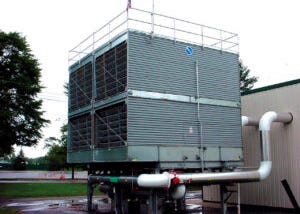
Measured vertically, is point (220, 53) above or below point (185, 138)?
above

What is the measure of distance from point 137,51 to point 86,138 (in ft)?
16.4

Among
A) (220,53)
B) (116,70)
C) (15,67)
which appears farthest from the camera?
(15,67)

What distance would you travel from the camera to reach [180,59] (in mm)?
16000

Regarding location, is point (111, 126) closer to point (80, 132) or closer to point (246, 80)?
point (80, 132)

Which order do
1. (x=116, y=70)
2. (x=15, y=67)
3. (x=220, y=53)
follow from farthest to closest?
(x=15, y=67)
(x=220, y=53)
(x=116, y=70)

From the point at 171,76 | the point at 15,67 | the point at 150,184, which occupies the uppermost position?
the point at 15,67

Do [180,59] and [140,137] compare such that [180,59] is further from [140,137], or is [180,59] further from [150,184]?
[150,184]

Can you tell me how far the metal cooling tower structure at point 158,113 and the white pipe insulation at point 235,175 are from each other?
0.15 ft

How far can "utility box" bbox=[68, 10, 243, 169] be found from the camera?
14711 millimetres

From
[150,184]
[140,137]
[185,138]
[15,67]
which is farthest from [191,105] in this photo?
[15,67]

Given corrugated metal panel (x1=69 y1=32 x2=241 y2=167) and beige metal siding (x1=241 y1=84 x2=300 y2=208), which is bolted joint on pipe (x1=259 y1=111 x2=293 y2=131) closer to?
beige metal siding (x1=241 y1=84 x2=300 y2=208)

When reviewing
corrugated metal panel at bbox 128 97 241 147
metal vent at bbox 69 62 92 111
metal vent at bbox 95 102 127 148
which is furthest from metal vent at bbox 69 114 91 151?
corrugated metal panel at bbox 128 97 241 147

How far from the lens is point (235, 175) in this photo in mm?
15445

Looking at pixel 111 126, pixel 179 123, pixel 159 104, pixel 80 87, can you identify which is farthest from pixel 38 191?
pixel 159 104
